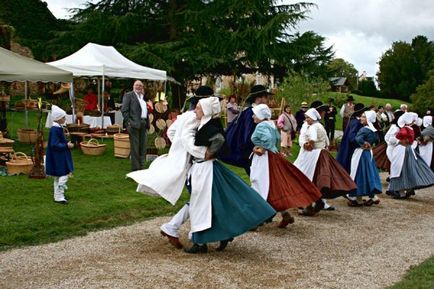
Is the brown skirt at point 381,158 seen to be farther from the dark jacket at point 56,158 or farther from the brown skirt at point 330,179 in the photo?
the dark jacket at point 56,158

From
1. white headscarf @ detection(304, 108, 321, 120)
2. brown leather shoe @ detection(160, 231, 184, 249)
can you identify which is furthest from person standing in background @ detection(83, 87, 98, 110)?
brown leather shoe @ detection(160, 231, 184, 249)

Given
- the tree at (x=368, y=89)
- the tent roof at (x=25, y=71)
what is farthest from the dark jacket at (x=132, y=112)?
the tree at (x=368, y=89)

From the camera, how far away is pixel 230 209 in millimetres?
6727

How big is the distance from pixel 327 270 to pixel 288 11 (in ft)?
71.6

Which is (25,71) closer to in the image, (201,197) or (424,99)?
(201,197)

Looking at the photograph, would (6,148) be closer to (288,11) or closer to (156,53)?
(156,53)

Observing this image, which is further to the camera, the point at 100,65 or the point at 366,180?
the point at 100,65

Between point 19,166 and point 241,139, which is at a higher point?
point 241,139

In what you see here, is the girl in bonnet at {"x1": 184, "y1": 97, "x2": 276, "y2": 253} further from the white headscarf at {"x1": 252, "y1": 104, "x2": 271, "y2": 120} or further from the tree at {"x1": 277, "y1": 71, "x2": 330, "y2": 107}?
the tree at {"x1": 277, "y1": 71, "x2": 330, "y2": 107}

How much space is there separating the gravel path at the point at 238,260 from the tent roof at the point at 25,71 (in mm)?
4955

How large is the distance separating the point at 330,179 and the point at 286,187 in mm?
1648

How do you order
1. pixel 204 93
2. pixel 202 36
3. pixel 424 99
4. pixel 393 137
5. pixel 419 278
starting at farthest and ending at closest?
1. pixel 424 99
2. pixel 202 36
3. pixel 393 137
4. pixel 204 93
5. pixel 419 278

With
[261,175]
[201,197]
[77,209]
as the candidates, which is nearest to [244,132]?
[261,175]

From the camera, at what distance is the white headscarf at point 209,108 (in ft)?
22.3
